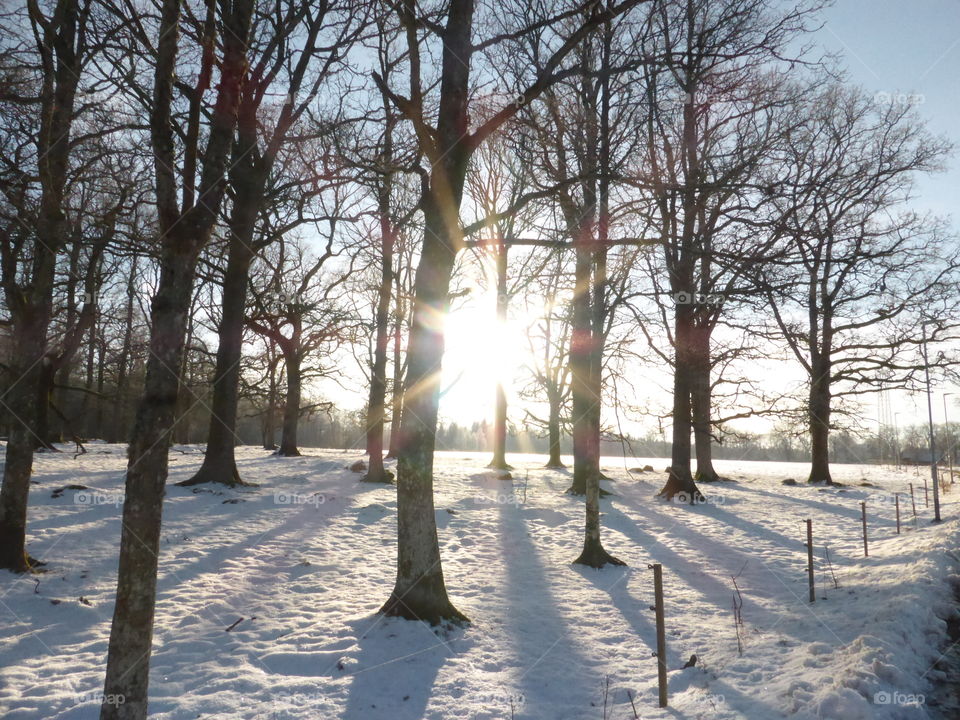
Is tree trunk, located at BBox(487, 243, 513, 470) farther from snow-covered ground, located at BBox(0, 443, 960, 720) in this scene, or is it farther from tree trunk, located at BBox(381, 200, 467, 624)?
tree trunk, located at BBox(381, 200, 467, 624)

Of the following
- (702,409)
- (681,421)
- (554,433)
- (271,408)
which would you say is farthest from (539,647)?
(271,408)

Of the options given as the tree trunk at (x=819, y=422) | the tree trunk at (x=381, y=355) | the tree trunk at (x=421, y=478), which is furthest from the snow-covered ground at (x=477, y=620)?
the tree trunk at (x=819, y=422)

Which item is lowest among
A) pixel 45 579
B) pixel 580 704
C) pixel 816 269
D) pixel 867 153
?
pixel 580 704

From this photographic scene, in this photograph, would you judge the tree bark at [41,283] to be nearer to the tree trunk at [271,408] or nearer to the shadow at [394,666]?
the shadow at [394,666]

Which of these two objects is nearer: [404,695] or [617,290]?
[404,695]

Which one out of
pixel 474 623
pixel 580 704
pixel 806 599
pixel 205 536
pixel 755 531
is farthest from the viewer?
pixel 755 531

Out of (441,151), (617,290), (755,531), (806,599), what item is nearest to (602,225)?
(617,290)

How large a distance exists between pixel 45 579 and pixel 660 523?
11.0 metres

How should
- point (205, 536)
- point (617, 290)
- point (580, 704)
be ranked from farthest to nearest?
point (617, 290) < point (205, 536) < point (580, 704)

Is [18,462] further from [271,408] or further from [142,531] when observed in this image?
[271,408]

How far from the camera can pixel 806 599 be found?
7078 mm

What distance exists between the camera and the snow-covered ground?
4.49 metres

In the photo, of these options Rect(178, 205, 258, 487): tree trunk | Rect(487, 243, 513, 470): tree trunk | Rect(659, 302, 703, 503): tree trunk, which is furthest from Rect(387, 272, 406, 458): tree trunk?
Rect(659, 302, 703, 503): tree trunk

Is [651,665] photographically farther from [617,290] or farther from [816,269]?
[617,290]
